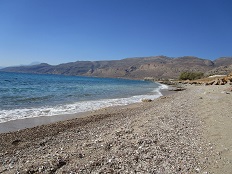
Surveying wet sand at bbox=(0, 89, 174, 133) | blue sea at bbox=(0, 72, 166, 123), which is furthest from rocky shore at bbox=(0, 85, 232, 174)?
blue sea at bbox=(0, 72, 166, 123)

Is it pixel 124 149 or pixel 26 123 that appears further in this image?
pixel 26 123

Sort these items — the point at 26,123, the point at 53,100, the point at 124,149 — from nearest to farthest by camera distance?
the point at 124,149
the point at 26,123
the point at 53,100

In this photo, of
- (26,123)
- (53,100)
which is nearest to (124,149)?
(26,123)

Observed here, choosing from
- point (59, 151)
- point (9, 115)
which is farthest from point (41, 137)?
point (9, 115)

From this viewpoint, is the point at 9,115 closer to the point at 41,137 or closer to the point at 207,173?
the point at 41,137

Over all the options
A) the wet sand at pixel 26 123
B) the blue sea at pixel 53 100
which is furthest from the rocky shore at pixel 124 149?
the blue sea at pixel 53 100

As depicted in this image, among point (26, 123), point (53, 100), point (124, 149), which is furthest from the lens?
point (53, 100)

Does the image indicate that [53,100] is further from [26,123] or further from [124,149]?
[124,149]

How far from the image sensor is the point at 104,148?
26.2 feet

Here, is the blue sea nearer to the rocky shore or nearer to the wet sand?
the wet sand

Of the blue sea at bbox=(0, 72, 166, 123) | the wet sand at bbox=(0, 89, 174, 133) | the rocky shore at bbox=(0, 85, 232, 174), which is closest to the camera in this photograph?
the rocky shore at bbox=(0, 85, 232, 174)

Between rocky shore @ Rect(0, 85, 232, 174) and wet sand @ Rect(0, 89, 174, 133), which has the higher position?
rocky shore @ Rect(0, 85, 232, 174)

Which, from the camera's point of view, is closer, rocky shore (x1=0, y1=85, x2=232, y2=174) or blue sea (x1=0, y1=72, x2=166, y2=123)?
rocky shore (x1=0, y1=85, x2=232, y2=174)

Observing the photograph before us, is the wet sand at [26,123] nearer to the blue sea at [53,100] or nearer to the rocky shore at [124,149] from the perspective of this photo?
the blue sea at [53,100]
